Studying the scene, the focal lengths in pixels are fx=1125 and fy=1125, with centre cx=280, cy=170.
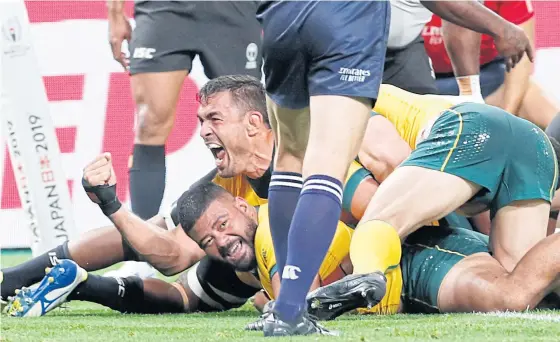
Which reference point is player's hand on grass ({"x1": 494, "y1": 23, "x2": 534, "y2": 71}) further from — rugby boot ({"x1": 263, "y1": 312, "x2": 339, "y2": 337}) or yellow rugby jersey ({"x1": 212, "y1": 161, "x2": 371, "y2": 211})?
rugby boot ({"x1": 263, "y1": 312, "x2": 339, "y2": 337})

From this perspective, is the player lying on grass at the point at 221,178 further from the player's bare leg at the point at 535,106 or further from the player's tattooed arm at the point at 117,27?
the player's bare leg at the point at 535,106

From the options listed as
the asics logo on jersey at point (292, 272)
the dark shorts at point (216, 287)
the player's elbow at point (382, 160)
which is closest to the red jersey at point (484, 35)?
the player's elbow at point (382, 160)

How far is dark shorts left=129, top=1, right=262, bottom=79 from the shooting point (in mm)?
4938

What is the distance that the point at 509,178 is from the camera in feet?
10.9

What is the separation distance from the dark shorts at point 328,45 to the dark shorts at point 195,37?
2196mm

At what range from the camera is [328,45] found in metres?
2.67

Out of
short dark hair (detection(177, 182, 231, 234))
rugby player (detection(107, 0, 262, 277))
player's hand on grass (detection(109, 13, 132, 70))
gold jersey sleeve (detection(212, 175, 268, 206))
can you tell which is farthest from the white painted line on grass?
player's hand on grass (detection(109, 13, 132, 70))

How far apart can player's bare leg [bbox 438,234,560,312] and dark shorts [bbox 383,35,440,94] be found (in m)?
2.03

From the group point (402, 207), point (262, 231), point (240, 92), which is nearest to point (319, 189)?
point (402, 207)

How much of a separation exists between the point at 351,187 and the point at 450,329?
0.95 meters

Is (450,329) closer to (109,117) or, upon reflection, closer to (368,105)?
(368,105)

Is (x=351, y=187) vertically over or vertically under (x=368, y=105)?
under

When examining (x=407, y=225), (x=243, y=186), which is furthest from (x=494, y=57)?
(x=407, y=225)

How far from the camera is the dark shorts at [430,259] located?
3297 mm
